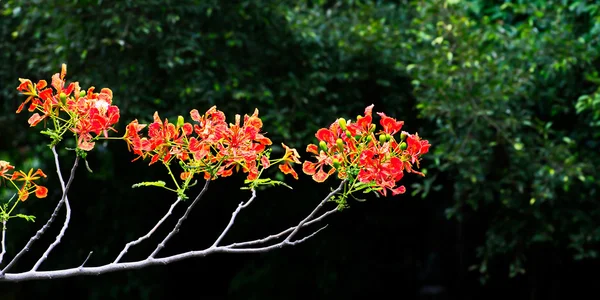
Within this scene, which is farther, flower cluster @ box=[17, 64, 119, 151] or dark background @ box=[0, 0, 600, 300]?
dark background @ box=[0, 0, 600, 300]

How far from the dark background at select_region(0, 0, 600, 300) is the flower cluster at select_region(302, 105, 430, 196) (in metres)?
2.17

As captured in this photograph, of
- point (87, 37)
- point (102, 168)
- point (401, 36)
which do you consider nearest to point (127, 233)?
point (102, 168)

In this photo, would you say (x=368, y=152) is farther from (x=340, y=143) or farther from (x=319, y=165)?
(x=319, y=165)

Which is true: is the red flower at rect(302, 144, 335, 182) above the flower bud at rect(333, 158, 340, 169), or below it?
below

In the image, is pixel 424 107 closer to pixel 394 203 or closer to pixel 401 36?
pixel 401 36

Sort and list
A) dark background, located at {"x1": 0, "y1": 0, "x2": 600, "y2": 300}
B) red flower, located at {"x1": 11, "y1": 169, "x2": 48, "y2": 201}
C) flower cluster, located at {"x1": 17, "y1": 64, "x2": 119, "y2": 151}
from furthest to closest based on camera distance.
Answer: dark background, located at {"x1": 0, "y1": 0, "x2": 600, "y2": 300} < red flower, located at {"x1": 11, "y1": 169, "x2": 48, "y2": 201} < flower cluster, located at {"x1": 17, "y1": 64, "x2": 119, "y2": 151}

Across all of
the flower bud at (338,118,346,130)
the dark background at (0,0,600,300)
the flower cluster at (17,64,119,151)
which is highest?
the flower cluster at (17,64,119,151)

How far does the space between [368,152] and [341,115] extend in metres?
2.86

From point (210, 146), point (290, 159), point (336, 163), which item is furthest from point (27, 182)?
point (336, 163)

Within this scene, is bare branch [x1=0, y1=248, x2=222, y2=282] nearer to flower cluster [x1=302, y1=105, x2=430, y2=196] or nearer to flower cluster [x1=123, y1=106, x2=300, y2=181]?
flower cluster [x1=123, y1=106, x2=300, y2=181]

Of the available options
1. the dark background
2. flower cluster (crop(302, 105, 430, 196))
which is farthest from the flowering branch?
the dark background

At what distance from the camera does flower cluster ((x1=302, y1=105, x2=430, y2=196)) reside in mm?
1507

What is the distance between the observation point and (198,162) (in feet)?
5.06

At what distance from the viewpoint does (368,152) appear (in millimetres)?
1489
